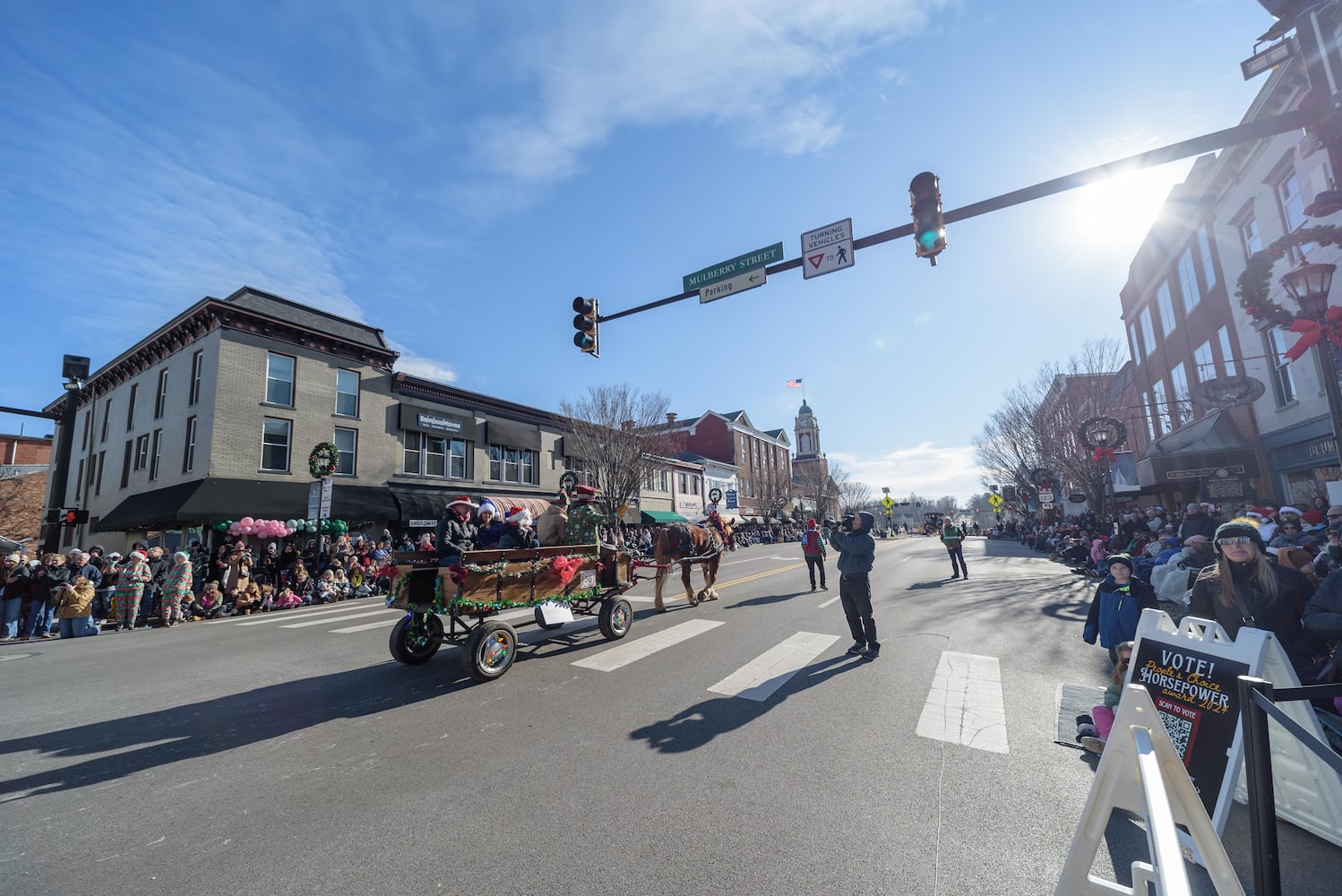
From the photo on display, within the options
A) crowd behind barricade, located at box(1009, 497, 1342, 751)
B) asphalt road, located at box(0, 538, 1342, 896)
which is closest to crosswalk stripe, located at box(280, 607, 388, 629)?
asphalt road, located at box(0, 538, 1342, 896)

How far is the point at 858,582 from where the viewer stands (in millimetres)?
7746

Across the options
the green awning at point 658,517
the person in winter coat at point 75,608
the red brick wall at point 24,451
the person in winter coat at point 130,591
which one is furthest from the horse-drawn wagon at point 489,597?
the red brick wall at point 24,451

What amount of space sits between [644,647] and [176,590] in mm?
12679

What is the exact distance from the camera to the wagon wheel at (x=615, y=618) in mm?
8734

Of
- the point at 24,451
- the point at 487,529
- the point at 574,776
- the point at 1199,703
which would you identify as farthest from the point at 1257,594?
the point at 24,451

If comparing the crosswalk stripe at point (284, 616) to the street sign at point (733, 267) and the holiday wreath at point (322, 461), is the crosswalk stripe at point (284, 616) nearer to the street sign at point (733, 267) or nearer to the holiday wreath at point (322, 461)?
the holiday wreath at point (322, 461)

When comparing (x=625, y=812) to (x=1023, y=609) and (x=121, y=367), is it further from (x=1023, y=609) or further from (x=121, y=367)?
(x=121, y=367)

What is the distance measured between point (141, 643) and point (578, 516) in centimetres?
933

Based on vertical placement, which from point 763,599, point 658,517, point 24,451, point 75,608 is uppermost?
point 24,451

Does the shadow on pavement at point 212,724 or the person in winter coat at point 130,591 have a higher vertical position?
the person in winter coat at point 130,591

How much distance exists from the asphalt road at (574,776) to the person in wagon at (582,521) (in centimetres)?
174

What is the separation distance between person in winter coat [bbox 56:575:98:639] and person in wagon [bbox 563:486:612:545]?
1194 centimetres

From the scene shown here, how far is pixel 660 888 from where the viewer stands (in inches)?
119

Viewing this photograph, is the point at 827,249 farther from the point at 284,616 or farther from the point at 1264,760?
the point at 284,616
